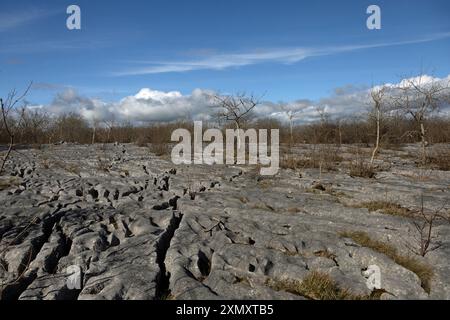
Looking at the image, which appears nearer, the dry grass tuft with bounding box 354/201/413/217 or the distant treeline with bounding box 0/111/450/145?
the dry grass tuft with bounding box 354/201/413/217

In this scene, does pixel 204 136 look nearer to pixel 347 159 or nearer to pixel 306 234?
pixel 347 159

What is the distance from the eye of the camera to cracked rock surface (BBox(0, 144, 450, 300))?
16.0 ft

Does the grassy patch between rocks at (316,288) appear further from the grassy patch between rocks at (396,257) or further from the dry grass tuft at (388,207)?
the dry grass tuft at (388,207)

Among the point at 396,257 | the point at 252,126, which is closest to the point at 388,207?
the point at 396,257

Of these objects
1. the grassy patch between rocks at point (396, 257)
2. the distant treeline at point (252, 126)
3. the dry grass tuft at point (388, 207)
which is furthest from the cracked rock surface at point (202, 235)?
the distant treeline at point (252, 126)

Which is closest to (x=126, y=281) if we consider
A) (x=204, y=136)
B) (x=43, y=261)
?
(x=43, y=261)

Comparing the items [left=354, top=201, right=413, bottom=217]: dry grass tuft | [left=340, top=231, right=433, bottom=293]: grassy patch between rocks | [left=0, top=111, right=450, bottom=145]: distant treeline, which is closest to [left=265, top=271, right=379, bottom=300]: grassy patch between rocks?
[left=340, top=231, right=433, bottom=293]: grassy patch between rocks

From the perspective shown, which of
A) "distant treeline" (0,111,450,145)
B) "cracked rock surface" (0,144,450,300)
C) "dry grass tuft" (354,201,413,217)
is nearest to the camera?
"cracked rock surface" (0,144,450,300)

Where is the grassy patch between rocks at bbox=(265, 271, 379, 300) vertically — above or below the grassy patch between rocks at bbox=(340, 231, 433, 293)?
below

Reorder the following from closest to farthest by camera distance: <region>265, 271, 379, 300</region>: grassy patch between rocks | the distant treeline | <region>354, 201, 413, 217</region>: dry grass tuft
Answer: <region>265, 271, 379, 300</region>: grassy patch between rocks, <region>354, 201, 413, 217</region>: dry grass tuft, the distant treeline

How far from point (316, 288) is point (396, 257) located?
1.56m

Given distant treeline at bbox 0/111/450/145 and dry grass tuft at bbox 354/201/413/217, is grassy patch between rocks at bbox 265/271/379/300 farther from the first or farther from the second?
distant treeline at bbox 0/111/450/145

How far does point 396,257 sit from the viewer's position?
18.1 feet

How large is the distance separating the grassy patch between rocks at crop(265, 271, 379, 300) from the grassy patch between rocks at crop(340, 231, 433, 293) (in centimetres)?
81
